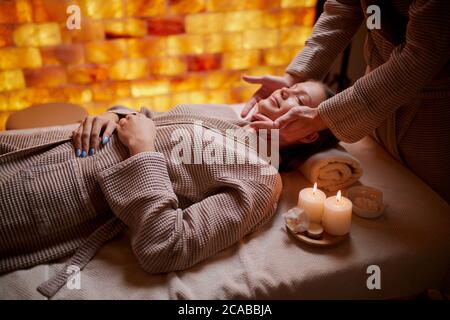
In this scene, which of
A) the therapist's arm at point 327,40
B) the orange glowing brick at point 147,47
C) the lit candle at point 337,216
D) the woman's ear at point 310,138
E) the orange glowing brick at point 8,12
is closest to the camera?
the lit candle at point 337,216

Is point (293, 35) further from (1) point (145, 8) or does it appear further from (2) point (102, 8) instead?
(2) point (102, 8)

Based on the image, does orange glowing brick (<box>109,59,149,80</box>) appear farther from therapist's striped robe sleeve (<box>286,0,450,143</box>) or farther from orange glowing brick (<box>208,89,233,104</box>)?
therapist's striped robe sleeve (<box>286,0,450,143</box>)

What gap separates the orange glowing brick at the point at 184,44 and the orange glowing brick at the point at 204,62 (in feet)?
0.16

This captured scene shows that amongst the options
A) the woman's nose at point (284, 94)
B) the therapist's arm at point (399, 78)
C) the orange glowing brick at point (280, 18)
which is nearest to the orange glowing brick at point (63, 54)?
the orange glowing brick at point (280, 18)

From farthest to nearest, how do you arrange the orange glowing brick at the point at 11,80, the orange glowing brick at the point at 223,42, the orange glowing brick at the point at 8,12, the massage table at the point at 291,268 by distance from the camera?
the orange glowing brick at the point at 223,42 → the orange glowing brick at the point at 11,80 → the orange glowing brick at the point at 8,12 → the massage table at the point at 291,268

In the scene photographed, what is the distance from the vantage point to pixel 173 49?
9.39 ft

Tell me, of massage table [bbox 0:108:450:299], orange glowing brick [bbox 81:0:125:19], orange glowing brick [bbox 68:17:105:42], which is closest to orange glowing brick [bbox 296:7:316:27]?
orange glowing brick [bbox 81:0:125:19]

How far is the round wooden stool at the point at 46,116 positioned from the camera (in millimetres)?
2338

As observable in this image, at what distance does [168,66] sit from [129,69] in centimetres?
26

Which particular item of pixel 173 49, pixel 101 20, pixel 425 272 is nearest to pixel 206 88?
pixel 173 49

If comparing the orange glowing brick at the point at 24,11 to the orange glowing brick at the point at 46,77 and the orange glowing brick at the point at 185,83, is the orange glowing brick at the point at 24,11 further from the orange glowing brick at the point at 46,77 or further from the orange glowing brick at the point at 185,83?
the orange glowing brick at the point at 185,83

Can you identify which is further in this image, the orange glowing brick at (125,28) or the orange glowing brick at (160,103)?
the orange glowing brick at (160,103)

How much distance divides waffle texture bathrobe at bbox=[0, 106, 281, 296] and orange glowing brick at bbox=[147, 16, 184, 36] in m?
1.45

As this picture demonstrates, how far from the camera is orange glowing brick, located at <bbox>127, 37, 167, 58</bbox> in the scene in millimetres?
→ 2787
